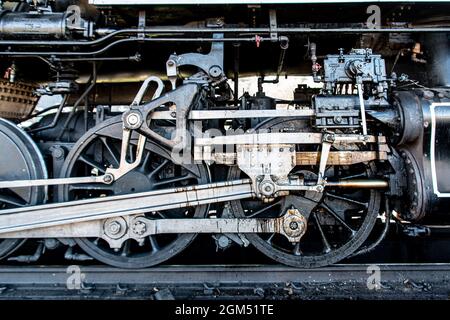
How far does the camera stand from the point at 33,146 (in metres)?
2.86

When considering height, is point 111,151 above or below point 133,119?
below

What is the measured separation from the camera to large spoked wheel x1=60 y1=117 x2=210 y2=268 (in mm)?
2809

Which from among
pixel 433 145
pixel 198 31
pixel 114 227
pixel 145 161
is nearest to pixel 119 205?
pixel 114 227

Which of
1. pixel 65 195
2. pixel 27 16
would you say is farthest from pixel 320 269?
pixel 27 16

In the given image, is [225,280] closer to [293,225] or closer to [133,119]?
[293,225]

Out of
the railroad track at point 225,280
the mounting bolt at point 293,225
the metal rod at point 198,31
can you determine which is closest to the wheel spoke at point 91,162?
the railroad track at point 225,280

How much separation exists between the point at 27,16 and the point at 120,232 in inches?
66.0

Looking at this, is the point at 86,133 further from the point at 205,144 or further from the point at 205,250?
the point at 205,250

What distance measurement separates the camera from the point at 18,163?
2.85 metres

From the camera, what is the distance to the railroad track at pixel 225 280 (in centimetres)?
256

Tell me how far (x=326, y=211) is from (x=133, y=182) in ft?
5.08

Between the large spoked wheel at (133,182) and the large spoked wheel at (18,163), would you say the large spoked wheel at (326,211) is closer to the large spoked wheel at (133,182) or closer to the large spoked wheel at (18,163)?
the large spoked wheel at (133,182)

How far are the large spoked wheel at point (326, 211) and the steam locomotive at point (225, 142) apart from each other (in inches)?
0.4
